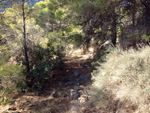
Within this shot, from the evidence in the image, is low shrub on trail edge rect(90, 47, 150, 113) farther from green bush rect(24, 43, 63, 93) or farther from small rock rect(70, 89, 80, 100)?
green bush rect(24, 43, 63, 93)

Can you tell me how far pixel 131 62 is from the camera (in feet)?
14.4

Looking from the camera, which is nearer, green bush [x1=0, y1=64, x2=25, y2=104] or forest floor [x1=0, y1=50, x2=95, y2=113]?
green bush [x1=0, y1=64, x2=25, y2=104]

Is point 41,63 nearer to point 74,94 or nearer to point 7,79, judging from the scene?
point 7,79

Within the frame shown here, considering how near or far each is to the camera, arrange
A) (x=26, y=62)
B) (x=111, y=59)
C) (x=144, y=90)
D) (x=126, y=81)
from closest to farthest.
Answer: (x=144, y=90) < (x=126, y=81) < (x=111, y=59) < (x=26, y=62)

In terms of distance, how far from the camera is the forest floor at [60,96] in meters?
5.60

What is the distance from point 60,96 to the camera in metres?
6.67

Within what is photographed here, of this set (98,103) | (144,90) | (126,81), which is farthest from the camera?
(98,103)

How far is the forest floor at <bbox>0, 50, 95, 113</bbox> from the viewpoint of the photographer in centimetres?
560

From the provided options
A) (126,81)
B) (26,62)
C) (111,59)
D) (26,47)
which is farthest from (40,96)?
(126,81)

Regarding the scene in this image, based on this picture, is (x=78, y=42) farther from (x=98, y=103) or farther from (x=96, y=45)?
(x=98, y=103)

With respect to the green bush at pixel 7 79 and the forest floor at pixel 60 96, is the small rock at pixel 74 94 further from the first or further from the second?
the green bush at pixel 7 79

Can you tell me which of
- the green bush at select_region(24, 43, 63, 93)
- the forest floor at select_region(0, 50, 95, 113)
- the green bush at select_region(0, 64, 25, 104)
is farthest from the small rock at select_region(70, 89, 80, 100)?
the green bush at select_region(0, 64, 25, 104)

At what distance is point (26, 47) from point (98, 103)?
5.28m

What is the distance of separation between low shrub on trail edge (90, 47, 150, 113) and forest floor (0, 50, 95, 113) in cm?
105
